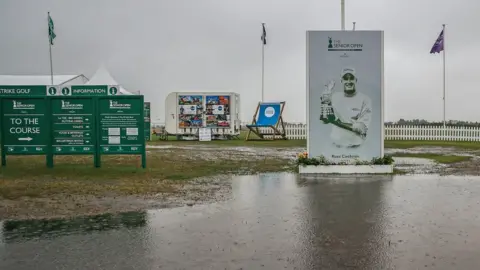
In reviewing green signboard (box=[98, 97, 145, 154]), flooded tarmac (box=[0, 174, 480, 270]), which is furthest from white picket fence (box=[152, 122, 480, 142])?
flooded tarmac (box=[0, 174, 480, 270])

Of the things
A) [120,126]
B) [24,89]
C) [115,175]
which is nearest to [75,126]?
[120,126]

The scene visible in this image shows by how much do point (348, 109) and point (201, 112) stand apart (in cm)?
2471

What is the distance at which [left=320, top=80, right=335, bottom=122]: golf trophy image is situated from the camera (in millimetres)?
16328

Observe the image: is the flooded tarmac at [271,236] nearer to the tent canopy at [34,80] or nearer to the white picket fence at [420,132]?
the white picket fence at [420,132]

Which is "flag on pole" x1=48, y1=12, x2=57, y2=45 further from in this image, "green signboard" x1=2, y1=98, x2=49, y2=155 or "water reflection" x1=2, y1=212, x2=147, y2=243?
"water reflection" x1=2, y1=212, x2=147, y2=243

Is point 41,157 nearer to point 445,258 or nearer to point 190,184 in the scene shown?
point 190,184

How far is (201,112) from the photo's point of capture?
132ft

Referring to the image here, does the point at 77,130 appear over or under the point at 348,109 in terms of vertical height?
under

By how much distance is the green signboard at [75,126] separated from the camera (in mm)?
16859

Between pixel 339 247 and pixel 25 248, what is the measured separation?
4095 mm

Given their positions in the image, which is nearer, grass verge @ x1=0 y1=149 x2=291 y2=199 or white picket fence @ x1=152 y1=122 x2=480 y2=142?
grass verge @ x1=0 y1=149 x2=291 y2=199

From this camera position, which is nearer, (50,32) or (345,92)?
(345,92)

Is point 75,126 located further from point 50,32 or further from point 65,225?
point 50,32

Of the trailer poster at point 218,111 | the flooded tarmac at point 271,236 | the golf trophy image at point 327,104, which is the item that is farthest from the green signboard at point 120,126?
the trailer poster at point 218,111
